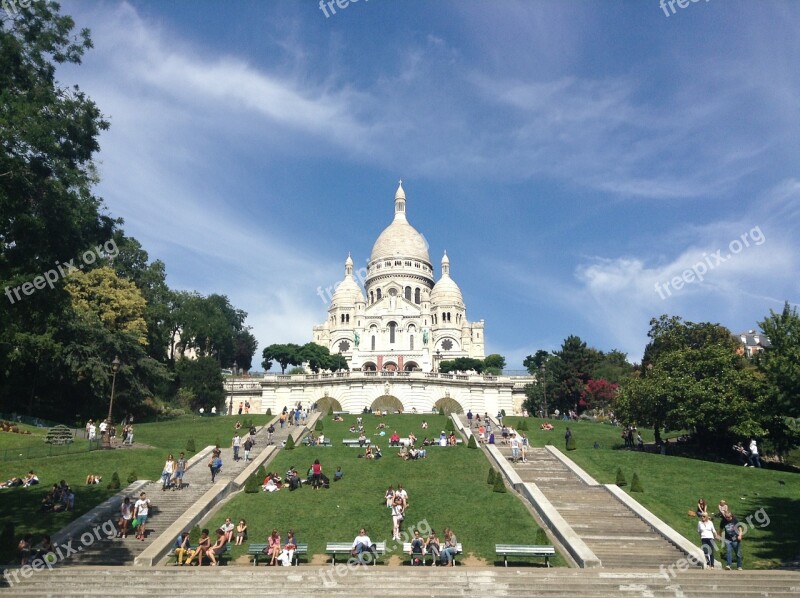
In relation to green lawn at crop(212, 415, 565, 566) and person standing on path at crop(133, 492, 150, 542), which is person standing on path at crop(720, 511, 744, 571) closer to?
green lawn at crop(212, 415, 565, 566)

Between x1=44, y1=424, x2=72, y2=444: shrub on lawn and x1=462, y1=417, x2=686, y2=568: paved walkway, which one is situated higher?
x1=44, y1=424, x2=72, y2=444: shrub on lawn

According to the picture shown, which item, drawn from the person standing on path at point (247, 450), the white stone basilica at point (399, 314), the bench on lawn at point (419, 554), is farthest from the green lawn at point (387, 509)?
the white stone basilica at point (399, 314)

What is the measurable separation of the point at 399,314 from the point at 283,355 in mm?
17014

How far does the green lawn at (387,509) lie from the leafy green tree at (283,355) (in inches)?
2435

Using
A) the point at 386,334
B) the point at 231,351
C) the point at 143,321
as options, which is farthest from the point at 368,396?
the point at 386,334

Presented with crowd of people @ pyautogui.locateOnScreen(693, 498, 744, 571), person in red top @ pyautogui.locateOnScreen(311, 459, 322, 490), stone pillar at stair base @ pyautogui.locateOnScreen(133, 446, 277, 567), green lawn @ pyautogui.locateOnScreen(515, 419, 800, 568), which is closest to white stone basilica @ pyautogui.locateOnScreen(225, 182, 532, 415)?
green lawn @ pyautogui.locateOnScreen(515, 419, 800, 568)

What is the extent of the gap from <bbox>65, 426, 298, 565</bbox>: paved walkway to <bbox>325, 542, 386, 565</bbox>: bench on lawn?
211 inches

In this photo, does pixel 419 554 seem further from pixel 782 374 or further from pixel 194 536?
pixel 782 374

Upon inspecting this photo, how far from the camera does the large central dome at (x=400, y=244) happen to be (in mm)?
117125

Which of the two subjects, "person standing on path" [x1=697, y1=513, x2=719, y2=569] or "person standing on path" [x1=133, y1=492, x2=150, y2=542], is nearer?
"person standing on path" [x1=697, y1=513, x2=719, y2=569]

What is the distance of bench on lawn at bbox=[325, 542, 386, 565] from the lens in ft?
60.6

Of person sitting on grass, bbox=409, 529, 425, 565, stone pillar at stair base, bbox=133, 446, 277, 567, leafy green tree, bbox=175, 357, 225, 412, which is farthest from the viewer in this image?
leafy green tree, bbox=175, 357, 225, 412

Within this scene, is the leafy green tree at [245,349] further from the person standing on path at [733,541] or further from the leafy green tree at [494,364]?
the person standing on path at [733,541]

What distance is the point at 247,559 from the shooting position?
18.8m
